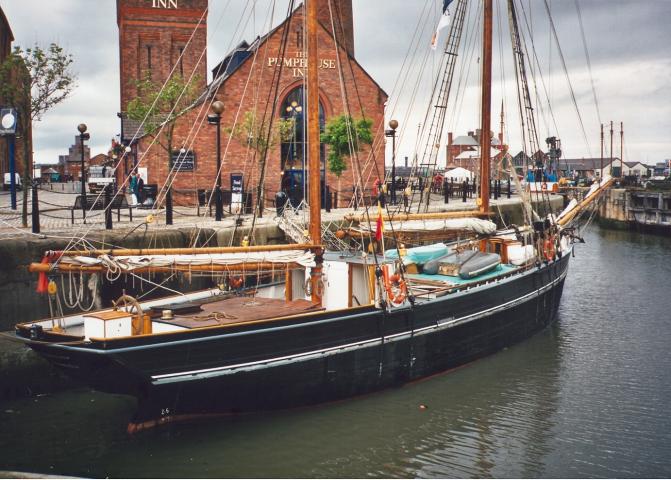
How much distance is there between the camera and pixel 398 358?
1414 centimetres

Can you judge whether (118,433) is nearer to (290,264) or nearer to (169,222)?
(290,264)

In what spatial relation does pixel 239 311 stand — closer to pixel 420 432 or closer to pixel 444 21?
pixel 420 432

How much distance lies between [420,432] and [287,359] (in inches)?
116

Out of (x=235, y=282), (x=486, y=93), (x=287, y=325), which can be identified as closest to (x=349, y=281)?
(x=287, y=325)

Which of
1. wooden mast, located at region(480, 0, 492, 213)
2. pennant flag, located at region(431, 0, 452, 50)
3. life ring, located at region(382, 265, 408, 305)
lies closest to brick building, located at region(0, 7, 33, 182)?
pennant flag, located at region(431, 0, 452, 50)

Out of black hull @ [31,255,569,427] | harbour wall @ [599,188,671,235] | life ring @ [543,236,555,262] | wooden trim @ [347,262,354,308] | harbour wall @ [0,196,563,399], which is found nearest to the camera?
black hull @ [31,255,569,427]

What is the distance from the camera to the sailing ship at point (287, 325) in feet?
36.5

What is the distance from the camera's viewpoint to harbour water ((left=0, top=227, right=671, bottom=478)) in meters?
11.1

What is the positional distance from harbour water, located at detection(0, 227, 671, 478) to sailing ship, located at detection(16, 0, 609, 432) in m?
0.47

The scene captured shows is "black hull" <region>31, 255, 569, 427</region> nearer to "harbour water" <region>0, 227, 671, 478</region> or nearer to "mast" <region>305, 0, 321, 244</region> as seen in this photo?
"harbour water" <region>0, 227, 671, 478</region>

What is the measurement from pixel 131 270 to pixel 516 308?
10557mm

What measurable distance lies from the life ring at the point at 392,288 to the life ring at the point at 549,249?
281 inches

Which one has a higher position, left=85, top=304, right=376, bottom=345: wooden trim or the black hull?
left=85, top=304, right=376, bottom=345: wooden trim

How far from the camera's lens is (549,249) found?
65.0 feet
